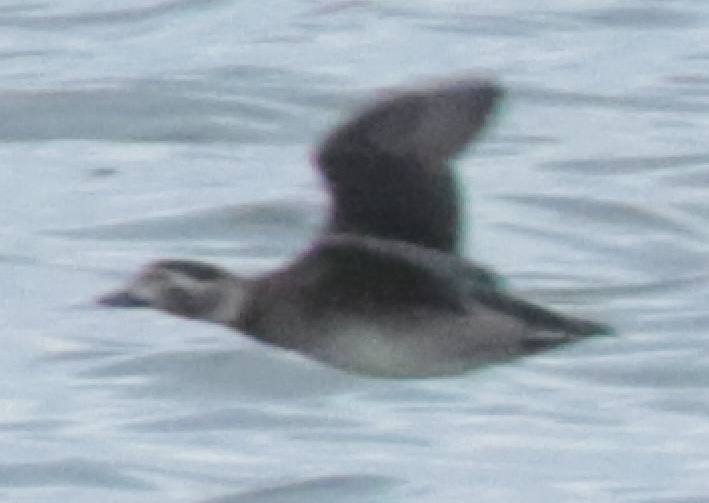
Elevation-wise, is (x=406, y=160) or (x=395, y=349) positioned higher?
(x=406, y=160)

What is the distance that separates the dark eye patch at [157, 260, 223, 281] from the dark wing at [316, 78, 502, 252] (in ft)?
1.63

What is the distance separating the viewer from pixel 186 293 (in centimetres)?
1134

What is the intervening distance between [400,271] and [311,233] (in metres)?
3.43

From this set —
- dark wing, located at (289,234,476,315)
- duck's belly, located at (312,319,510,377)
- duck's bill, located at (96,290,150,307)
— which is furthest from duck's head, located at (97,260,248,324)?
duck's belly, located at (312,319,510,377)

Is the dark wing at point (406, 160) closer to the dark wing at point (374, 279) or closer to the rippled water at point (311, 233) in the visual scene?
the dark wing at point (374, 279)

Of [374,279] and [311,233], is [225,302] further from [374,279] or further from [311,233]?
[311,233]

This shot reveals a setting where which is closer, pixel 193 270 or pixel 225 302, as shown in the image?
pixel 225 302

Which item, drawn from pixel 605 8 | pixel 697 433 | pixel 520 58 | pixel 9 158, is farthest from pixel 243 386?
pixel 605 8

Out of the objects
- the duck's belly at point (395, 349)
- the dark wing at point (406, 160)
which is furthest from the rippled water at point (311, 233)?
the dark wing at point (406, 160)

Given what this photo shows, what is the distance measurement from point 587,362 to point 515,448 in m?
1.20

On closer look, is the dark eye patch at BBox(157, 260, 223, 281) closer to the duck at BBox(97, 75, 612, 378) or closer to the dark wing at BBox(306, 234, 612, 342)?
the duck at BBox(97, 75, 612, 378)

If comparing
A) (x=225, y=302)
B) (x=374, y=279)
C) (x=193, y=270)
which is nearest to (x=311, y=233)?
(x=193, y=270)

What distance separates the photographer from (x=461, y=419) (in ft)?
38.6

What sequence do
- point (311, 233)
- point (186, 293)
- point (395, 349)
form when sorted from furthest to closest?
point (311, 233) → point (186, 293) → point (395, 349)
